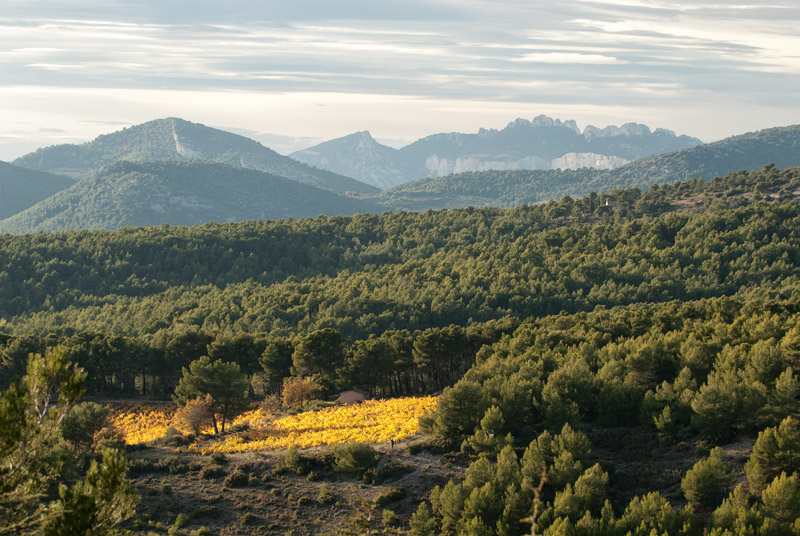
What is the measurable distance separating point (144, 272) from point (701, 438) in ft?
416

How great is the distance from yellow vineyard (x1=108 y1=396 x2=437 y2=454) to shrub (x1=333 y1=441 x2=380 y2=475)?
359cm

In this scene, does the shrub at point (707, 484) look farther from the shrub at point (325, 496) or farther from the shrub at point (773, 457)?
the shrub at point (325, 496)

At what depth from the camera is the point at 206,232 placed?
169m

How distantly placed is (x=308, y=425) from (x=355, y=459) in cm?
1221

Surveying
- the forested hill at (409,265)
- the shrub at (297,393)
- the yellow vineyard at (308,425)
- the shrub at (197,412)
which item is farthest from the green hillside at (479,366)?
the shrub at (297,393)

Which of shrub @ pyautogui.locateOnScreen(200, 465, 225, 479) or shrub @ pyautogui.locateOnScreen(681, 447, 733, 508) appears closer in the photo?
shrub @ pyautogui.locateOnScreen(681, 447, 733, 508)

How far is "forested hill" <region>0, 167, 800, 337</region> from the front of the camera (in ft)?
355

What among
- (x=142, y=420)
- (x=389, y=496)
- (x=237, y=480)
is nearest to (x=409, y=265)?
(x=142, y=420)

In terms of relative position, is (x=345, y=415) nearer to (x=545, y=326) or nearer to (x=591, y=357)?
(x=591, y=357)

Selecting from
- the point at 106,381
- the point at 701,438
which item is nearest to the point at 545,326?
the point at 701,438

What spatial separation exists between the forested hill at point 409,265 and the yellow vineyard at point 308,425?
91.0ft

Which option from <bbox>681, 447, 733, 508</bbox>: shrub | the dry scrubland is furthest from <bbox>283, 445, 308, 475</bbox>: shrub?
<bbox>681, 447, 733, 508</bbox>: shrub

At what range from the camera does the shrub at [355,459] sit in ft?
144

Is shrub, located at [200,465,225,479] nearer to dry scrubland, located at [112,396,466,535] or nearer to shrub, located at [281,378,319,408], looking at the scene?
dry scrubland, located at [112,396,466,535]
